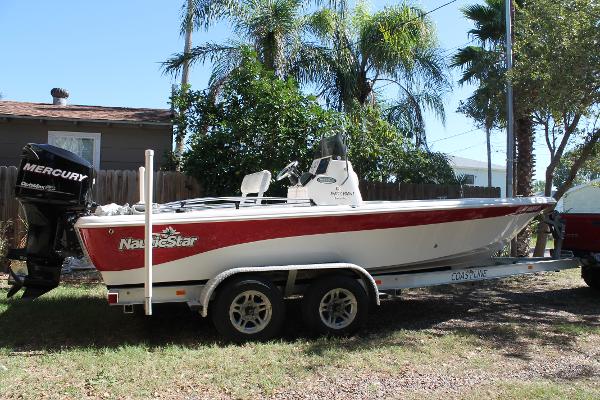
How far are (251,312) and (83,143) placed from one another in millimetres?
9070

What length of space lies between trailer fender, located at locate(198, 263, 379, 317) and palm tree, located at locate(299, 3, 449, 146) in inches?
316

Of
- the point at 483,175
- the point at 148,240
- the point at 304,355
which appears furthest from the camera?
the point at 483,175

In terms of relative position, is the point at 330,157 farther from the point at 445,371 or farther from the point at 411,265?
the point at 445,371

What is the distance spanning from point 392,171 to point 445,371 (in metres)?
7.68

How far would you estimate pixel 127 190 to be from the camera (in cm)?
1064

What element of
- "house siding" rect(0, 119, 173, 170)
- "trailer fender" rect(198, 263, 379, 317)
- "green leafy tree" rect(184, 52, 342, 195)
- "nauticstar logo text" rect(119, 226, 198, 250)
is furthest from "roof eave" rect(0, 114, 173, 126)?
"trailer fender" rect(198, 263, 379, 317)

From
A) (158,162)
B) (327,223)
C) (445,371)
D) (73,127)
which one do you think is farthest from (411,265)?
(73,127)

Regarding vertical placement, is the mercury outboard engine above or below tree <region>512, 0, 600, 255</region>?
below

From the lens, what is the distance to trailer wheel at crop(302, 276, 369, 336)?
6051 millimetres

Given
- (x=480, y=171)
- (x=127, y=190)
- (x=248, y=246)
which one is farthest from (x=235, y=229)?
(x=480, y=171)

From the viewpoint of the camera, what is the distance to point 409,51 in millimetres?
13953

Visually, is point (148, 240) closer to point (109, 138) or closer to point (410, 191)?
point (410, 191)

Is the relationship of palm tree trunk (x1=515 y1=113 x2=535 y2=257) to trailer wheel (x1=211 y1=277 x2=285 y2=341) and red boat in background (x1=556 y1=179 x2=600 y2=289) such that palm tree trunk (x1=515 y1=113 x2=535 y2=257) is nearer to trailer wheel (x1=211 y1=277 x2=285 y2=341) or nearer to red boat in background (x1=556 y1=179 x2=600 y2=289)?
red boat in background (x1=556 y1=179 x2=600 y2=289)

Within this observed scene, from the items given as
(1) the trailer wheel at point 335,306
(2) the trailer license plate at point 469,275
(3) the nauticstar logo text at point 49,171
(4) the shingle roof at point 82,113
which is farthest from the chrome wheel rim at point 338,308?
(4) the shingle roof at point 82,113
